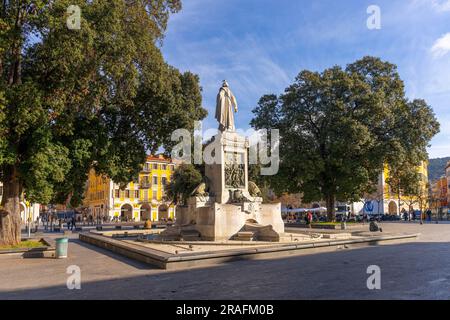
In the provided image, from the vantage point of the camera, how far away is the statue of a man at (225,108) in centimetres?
2023

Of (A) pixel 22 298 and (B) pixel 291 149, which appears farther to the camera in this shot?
(B) pixel 291 149

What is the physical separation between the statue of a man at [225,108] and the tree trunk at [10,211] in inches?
386

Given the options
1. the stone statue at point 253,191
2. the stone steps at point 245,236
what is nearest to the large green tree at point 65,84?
the stone statue at point 253,191

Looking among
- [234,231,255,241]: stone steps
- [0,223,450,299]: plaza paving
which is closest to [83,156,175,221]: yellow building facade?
[234,231,255,241]: stone steps

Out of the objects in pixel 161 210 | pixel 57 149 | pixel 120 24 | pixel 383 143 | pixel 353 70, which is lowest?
pixel 161 210

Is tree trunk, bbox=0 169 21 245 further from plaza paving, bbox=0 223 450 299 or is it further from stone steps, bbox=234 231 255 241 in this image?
stone steps, bbox=234 231 255 241

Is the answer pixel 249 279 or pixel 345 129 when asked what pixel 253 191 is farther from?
pixel 345 129

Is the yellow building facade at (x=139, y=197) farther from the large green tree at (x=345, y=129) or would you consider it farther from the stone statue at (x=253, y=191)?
the stone statue at (x=253, y=191)

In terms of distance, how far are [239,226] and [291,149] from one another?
1735cm

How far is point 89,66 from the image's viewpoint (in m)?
15.5

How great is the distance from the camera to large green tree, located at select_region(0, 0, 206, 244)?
1463 cm

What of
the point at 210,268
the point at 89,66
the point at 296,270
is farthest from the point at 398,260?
the point at 89,66

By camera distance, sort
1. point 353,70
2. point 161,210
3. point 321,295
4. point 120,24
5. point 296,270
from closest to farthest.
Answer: point 321,295 → point 296,270 → point 120,24 → point 353,70 → point 161,210
